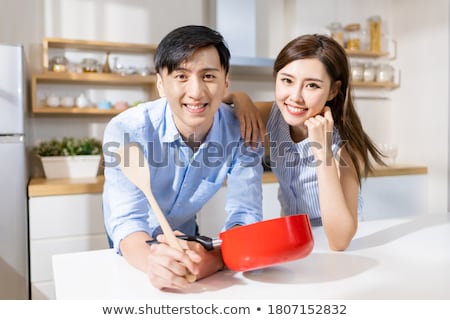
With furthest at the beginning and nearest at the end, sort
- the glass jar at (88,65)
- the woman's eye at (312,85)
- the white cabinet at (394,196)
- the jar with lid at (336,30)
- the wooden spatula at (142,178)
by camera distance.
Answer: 1. the jar with lid at (336,30)
2. the white cabinet at (394,196)
3. the glass jar at (88,65)
4. the woman's eye at (312,85)
5. the wooden spatula at (142,178)

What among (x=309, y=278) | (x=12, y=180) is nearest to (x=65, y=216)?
(x=12, y=180)

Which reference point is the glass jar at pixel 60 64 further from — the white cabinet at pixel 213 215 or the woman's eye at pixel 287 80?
the woman's eye at pixel 287 80

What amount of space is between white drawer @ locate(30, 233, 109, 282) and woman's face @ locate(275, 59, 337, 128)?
1.06 m

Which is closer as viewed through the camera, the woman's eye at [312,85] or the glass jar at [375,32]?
the woman's eye at [312,85]

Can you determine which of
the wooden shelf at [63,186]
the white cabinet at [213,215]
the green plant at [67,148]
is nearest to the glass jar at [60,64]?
the green plant at [67,148]

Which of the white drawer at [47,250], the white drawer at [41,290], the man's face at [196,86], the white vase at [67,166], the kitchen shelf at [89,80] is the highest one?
the kitchen shelf at [89,80]

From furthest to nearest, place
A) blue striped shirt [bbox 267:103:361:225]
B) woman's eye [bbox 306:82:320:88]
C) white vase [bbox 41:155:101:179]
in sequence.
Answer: white vase [bbox 41:155:101:179] < blue striped shirt [bbox 267:103:361:225] < woman's eye [bbox 306:82:320:88]

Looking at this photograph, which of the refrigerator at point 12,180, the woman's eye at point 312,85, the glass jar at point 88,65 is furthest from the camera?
the glass jar at point 88,65

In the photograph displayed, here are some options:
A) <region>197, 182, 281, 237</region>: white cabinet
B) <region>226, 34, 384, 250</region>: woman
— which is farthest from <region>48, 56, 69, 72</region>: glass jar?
<region>226, 34, 384, 250</region>: woman

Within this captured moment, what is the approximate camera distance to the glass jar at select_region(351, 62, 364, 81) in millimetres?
2191

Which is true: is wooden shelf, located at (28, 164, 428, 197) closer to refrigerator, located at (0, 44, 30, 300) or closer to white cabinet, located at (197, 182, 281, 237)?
refrigerator, located at (0, 44, 30, 300)

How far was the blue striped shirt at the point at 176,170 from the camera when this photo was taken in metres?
0.62

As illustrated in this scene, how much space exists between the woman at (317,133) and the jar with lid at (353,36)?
1.50 meters

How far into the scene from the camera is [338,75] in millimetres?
728
